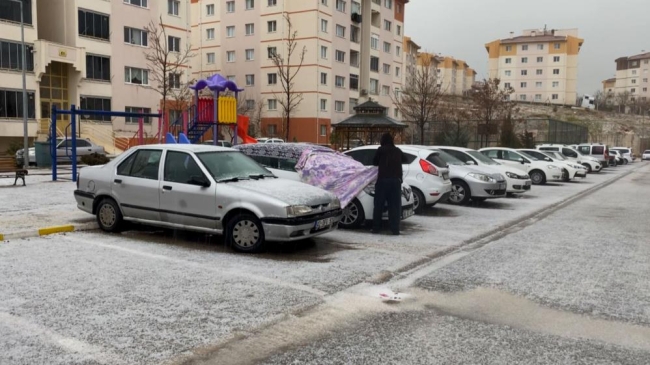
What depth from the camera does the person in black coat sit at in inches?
364

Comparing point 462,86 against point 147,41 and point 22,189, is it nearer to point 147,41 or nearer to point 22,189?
point 147,41

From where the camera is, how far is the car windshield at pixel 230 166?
26.4 ft

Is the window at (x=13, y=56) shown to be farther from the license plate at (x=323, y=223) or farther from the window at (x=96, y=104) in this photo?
the license plate at (x=323, y=223)

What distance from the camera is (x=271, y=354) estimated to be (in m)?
4.14

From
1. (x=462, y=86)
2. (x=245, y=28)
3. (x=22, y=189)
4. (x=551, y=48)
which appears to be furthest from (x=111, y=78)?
(x=462, y=86)

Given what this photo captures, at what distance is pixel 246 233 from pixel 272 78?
4780cm

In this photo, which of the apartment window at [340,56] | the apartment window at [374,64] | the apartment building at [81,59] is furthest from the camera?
the apartment window at [374,64]

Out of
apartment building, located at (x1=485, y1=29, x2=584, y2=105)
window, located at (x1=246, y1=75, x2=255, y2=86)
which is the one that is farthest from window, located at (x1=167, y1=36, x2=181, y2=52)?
apartment building, located at (x1=485, y1=29, x2=584, y2=105)

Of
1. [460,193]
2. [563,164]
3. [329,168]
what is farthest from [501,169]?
[563,164]

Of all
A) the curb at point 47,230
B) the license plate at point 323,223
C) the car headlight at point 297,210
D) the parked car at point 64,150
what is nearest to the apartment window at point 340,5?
the parked car at point 64,150

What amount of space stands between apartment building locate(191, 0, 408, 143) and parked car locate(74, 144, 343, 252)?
4433 centimetres

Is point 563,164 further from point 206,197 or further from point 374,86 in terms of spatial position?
point 374,86

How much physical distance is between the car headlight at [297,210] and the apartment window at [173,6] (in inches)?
1637

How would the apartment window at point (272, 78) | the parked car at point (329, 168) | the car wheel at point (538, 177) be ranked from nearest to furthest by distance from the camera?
the parked car at point (329, 168)
the car wheel at point (538, 177)
the apartment window at point (272, 78)
